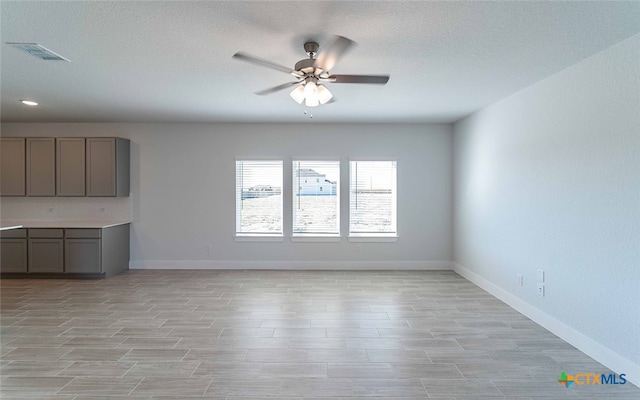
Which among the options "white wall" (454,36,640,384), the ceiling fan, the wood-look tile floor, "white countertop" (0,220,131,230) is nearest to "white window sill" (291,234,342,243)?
the wood-look tile floor

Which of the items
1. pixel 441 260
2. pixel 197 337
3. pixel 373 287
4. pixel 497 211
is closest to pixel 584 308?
pixel 497 211

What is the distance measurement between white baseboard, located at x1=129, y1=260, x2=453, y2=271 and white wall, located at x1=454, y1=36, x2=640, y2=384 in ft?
4.47

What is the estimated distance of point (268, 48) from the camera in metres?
2.90

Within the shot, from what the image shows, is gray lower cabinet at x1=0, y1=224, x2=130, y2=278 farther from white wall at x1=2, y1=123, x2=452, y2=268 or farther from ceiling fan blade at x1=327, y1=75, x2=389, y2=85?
ceiling fan blade at x1=327, y1=75, x2=389, y2=85

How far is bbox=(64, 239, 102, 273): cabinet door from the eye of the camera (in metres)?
5.44

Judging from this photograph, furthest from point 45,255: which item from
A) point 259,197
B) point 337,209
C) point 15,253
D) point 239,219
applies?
point 337,209

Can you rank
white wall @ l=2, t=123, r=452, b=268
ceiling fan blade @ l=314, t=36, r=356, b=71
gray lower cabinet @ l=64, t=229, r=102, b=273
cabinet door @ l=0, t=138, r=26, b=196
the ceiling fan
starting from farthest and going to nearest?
white wall @ l=2, t=123, r=452, b=268 → cabinet door @ l=0, t=138, r=26, b=196 → gray lower cabinet @ l=64, t=229, r=102, b=273 → the ceiling fan → ceiling fan blade @ l=314, t=36, r=356, b=71

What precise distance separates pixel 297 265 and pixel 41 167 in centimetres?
466

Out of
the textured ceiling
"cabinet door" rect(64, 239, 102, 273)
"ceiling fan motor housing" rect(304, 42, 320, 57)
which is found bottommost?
"cabinet door" rect(64, 239, 102, 273)

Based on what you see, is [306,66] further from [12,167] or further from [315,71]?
[12,167]

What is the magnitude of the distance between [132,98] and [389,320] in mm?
4205

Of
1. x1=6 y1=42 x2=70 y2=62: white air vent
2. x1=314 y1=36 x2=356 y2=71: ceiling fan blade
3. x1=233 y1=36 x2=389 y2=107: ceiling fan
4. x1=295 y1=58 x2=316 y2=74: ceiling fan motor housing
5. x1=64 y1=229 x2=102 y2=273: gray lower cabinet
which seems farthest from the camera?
x1=64 y1=229 x2=102 y2=273: gray lower cabinet

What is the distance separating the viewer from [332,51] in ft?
7.88

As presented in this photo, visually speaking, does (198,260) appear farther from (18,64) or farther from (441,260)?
(441,260)
